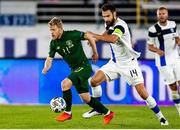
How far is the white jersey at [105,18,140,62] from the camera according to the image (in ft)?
41.9

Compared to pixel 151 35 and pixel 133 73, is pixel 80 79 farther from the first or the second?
pixel 151 35

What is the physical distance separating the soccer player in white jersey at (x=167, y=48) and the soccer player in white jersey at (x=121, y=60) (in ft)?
Answer: 5.18

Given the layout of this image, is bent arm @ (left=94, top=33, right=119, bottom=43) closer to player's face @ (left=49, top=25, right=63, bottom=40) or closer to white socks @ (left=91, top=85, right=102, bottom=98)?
player's face @ (left=49, top=25, right=63, bottom=40)

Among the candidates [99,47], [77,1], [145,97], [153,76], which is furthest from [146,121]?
[77,1]

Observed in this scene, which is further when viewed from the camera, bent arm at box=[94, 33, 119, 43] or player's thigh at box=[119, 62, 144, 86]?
player's thigh at box=[119, 62, 144, 86]

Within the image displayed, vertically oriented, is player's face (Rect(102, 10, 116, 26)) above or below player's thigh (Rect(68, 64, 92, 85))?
above

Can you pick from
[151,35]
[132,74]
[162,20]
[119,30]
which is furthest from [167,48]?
[119,30]

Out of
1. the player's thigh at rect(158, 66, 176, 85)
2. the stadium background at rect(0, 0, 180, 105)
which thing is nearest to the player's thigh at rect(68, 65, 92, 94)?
the player's thigh at rect(158, 66, 176, 85)

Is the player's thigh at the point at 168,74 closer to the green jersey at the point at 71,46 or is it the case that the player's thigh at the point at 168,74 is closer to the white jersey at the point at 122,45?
the white jersey at the point at 122,45

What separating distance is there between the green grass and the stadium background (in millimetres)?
1416

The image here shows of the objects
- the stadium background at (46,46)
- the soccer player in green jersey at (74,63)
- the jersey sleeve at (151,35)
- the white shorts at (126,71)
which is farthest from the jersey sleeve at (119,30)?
the stadium background at (46,46)

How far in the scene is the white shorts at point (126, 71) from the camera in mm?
13156

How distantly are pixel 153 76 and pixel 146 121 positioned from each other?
4801 mm

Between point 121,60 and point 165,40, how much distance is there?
205 centimetres
